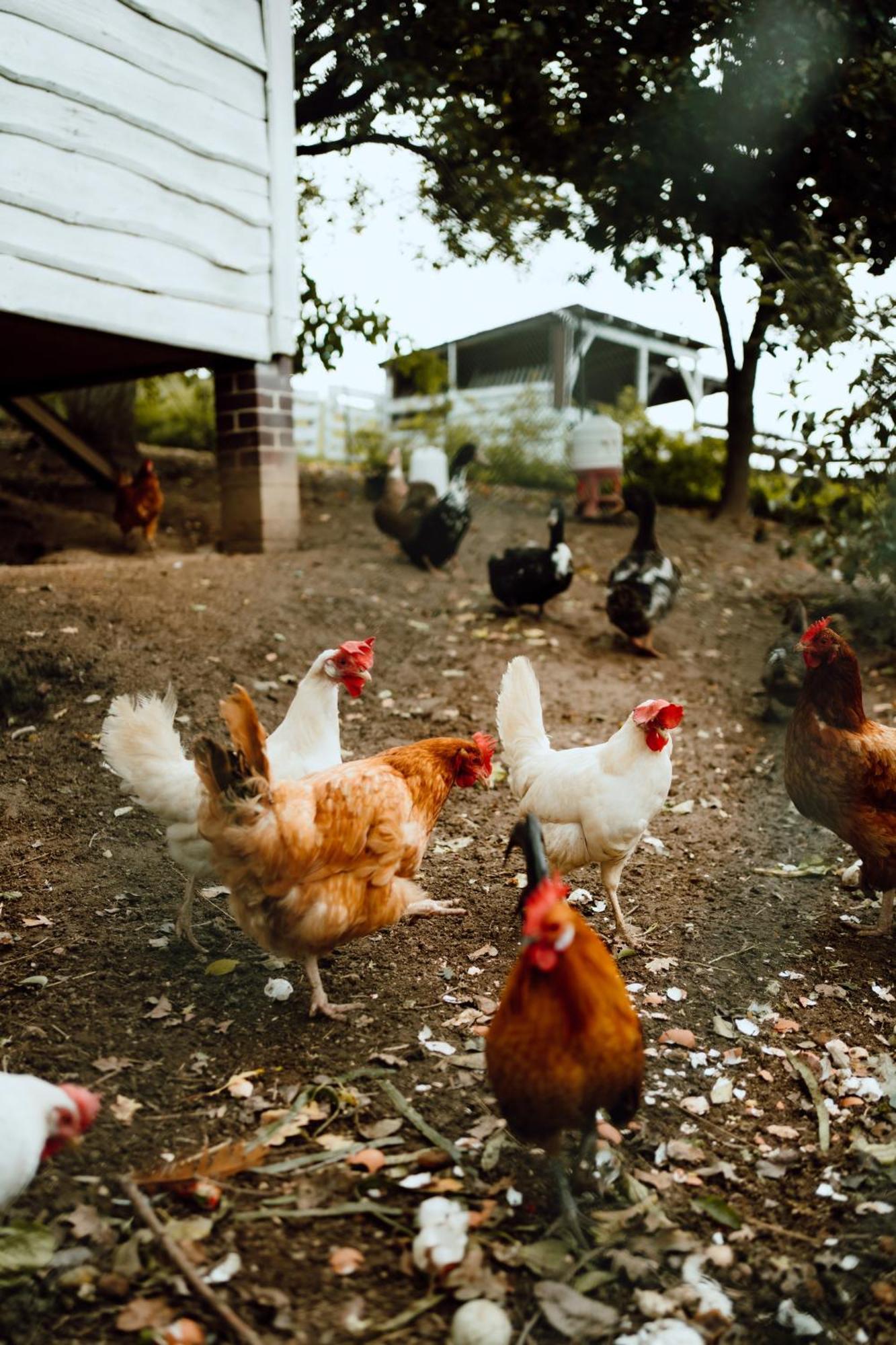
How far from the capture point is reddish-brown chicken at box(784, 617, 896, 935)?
3.41 meters

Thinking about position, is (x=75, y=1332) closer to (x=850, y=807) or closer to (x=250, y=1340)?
(x=250, y=1340)

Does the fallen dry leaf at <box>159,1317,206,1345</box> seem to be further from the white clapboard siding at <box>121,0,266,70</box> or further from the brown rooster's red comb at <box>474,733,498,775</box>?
the white clapboard siding at <box>121,0,266,70</box>

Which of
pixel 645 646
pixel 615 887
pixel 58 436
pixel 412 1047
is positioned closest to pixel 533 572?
pixel 645 646

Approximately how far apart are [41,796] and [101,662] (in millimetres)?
1133

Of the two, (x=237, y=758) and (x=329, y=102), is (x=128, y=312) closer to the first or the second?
(x=329, y=102)

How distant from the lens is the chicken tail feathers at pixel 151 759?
9.55 feet

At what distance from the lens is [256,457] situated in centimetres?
684

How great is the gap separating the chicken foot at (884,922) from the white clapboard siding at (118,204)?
5.61m

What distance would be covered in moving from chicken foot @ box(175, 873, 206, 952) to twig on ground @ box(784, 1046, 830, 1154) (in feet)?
6.48

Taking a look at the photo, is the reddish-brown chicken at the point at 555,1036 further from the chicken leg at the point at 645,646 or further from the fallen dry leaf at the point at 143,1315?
the chicken leg at the point at 645,646

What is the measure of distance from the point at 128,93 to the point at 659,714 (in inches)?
203

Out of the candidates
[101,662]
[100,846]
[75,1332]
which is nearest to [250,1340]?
[75,1332]

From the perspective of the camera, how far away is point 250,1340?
168 cm

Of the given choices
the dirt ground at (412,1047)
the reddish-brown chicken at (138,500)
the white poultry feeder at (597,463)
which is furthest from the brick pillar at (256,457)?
the white poultry feeder at (597,463)
